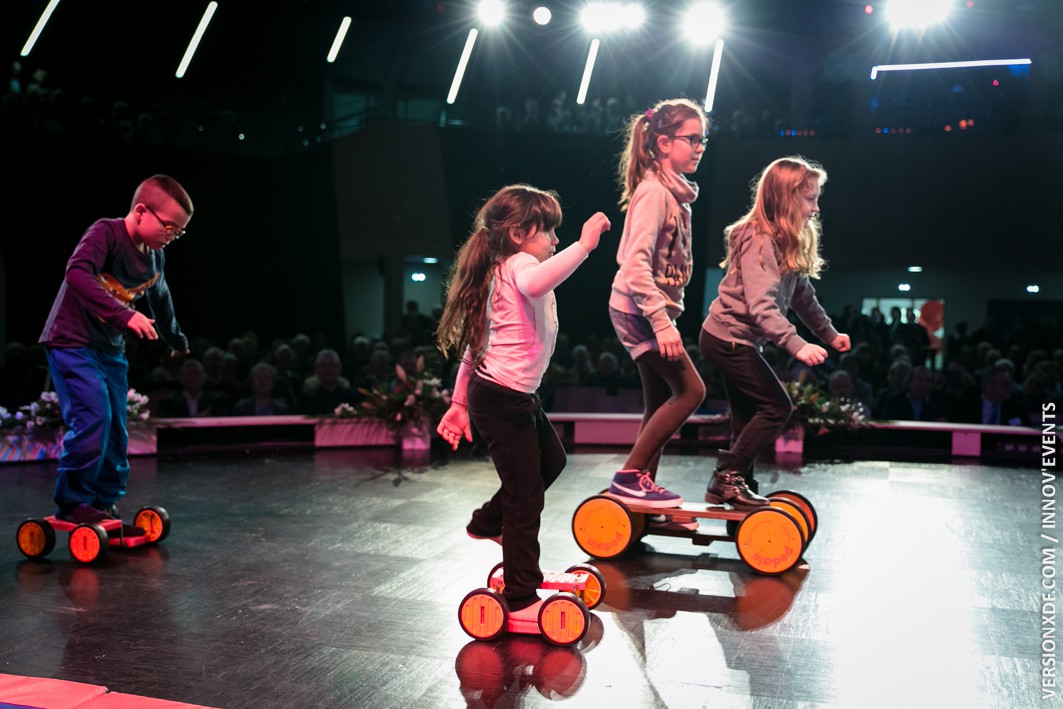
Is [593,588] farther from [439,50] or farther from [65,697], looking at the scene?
[439,50]

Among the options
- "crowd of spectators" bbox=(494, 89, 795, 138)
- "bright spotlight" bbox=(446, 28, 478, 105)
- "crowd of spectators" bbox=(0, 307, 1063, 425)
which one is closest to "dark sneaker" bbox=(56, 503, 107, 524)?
"crowd of spectators" bbox=(0, 307, 1063, 425)

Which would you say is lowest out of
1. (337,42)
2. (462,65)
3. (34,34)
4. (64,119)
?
(64,119)

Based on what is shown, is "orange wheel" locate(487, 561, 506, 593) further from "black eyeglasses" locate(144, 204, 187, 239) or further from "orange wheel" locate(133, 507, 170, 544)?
"black eyeglasses" locate(144, 204, 187, 239)

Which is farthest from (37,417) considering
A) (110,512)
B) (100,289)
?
(100,289)

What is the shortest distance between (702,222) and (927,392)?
18.4 ft

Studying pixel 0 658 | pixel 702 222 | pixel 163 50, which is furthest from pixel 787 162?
pixel 163 50

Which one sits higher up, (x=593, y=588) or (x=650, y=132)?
(x=650, y=132)

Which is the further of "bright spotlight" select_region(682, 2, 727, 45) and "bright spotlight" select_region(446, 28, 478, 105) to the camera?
"bright spotlight" select_region(446, 28, 478, 105)

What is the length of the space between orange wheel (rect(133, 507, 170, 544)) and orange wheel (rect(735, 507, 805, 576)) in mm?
2200

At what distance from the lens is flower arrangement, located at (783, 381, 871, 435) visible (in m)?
6.62

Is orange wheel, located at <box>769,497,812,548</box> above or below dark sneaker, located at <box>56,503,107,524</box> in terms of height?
above

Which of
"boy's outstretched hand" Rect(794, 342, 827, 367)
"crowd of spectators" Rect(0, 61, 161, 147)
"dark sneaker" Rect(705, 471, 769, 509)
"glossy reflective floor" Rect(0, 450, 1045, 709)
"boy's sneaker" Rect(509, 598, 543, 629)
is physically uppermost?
"crowd of spectators" Rect(0, 61, 161, 147)

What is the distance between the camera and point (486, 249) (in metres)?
2.74

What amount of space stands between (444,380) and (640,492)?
418 centimetres
